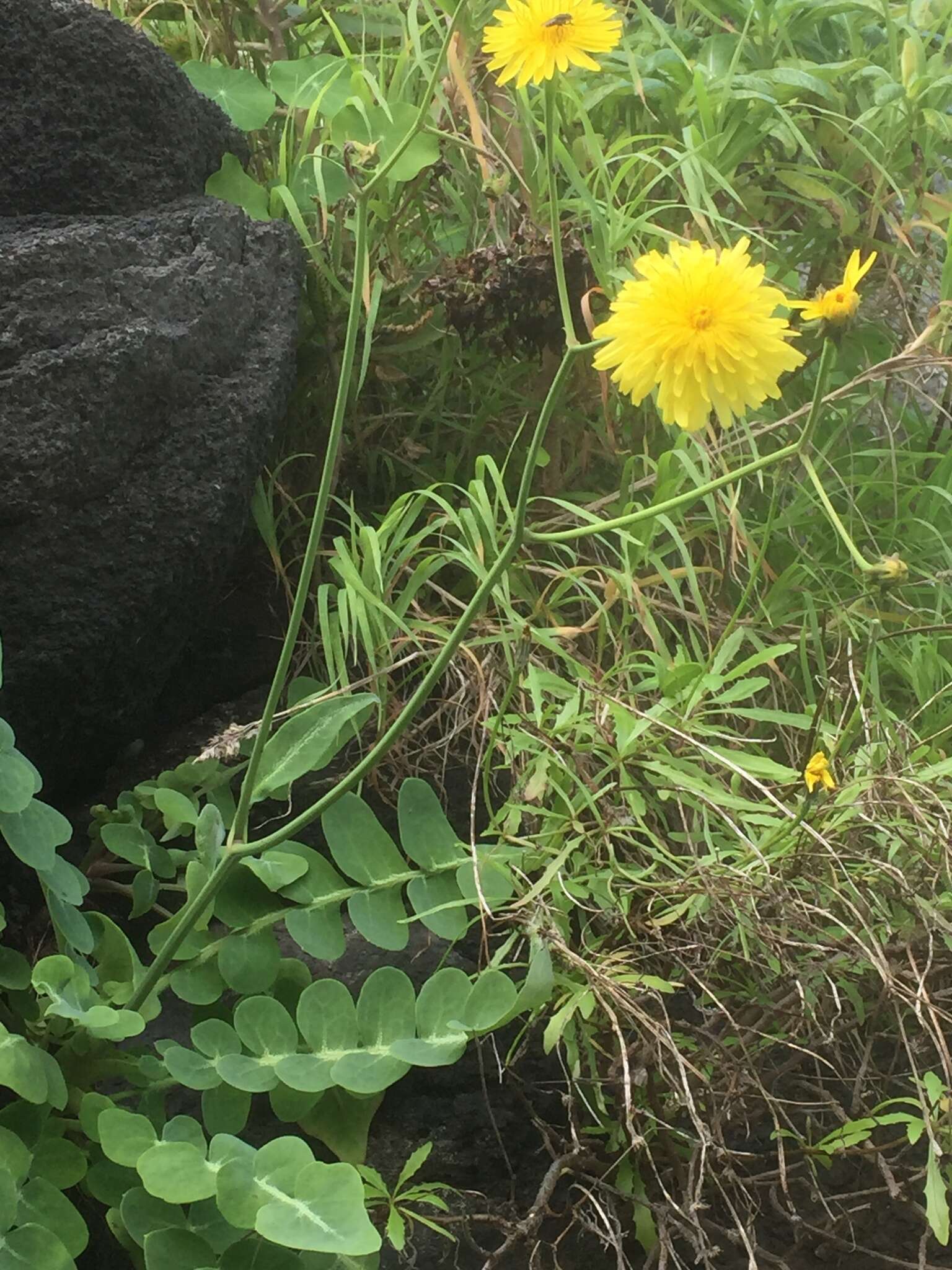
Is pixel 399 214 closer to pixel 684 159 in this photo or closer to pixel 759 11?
pixel 684 159

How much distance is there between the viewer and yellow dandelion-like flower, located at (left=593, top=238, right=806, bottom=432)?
640 millimetres

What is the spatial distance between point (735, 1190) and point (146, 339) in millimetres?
1041

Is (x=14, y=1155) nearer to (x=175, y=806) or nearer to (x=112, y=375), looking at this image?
(x=175, y=806)

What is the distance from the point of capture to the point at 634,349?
0.65 m

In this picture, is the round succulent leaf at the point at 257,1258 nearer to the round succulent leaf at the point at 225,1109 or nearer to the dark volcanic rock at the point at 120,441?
the round succulent leaf at the point at 225,1109

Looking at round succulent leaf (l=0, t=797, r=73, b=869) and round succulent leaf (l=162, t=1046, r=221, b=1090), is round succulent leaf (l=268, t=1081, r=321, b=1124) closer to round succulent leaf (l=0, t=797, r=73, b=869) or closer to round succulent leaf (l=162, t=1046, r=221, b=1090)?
round succulent leaf (l=162, t=1046, r=221, b=1090)

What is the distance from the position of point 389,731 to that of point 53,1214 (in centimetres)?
45

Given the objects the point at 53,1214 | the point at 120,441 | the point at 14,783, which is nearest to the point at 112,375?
the point at 120,441

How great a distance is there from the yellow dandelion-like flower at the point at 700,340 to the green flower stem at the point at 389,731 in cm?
3

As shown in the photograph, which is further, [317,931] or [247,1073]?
[317,931]

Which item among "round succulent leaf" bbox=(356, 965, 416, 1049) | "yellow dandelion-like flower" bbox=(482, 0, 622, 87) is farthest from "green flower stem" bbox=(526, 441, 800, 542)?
"round succulent leaf" bbox=(356, 965, 416, 1049)

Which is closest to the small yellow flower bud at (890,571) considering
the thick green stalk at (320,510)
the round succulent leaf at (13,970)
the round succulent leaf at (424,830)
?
the thick green stalk at (320,510)

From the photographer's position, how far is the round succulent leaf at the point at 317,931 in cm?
97

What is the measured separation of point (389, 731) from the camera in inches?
31.7
